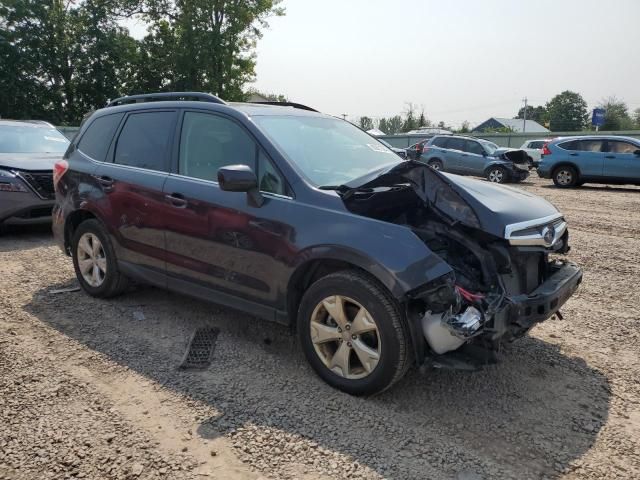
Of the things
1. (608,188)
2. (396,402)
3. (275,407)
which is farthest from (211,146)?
(608,188)

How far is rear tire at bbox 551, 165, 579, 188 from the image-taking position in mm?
15781

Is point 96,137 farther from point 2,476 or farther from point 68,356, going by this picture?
point 2,476

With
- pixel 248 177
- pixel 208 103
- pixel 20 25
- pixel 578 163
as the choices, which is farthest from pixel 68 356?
pixel 20 25

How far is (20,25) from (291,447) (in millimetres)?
40340

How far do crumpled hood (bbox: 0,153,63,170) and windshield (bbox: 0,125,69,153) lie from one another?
0.26 m

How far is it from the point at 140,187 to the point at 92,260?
3.63 feet

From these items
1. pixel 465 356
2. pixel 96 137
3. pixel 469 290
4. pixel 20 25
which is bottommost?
pixel 465 356

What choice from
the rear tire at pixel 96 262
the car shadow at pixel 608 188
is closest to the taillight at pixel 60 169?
the rear tire at pixel 96 262

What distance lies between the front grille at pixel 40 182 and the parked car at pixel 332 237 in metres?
3.34

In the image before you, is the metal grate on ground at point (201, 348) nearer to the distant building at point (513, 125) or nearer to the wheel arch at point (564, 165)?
the wheel arch at point (564, 165)

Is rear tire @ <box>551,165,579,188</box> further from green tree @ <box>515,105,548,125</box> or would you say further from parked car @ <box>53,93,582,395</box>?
green tree @ <box>515,105,548,125</box>

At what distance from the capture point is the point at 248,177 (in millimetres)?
3316

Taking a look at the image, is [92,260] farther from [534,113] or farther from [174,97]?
[534,113]

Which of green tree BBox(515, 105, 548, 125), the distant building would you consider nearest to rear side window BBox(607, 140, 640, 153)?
the distant building
